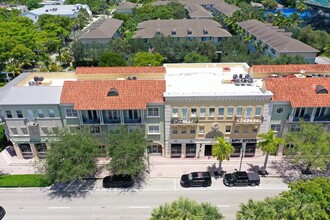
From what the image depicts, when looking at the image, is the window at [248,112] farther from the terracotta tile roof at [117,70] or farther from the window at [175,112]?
the terracotta tile roof at [117,70]

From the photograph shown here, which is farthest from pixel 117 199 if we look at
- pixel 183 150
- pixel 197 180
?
pixel 183 150

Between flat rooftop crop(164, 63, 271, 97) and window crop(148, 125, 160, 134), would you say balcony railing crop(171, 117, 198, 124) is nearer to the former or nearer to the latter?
window crop(148, 125, 160, 134)

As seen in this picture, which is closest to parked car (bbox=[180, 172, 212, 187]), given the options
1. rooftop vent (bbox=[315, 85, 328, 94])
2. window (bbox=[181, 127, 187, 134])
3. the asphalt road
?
the asphalt road

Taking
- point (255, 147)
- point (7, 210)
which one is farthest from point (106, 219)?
point (255, 147)

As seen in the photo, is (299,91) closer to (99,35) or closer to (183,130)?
(183,130)

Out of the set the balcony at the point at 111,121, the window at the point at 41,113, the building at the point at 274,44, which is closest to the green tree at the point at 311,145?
the balcony at the point at 111,121

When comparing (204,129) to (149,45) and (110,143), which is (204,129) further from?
(149,45)
